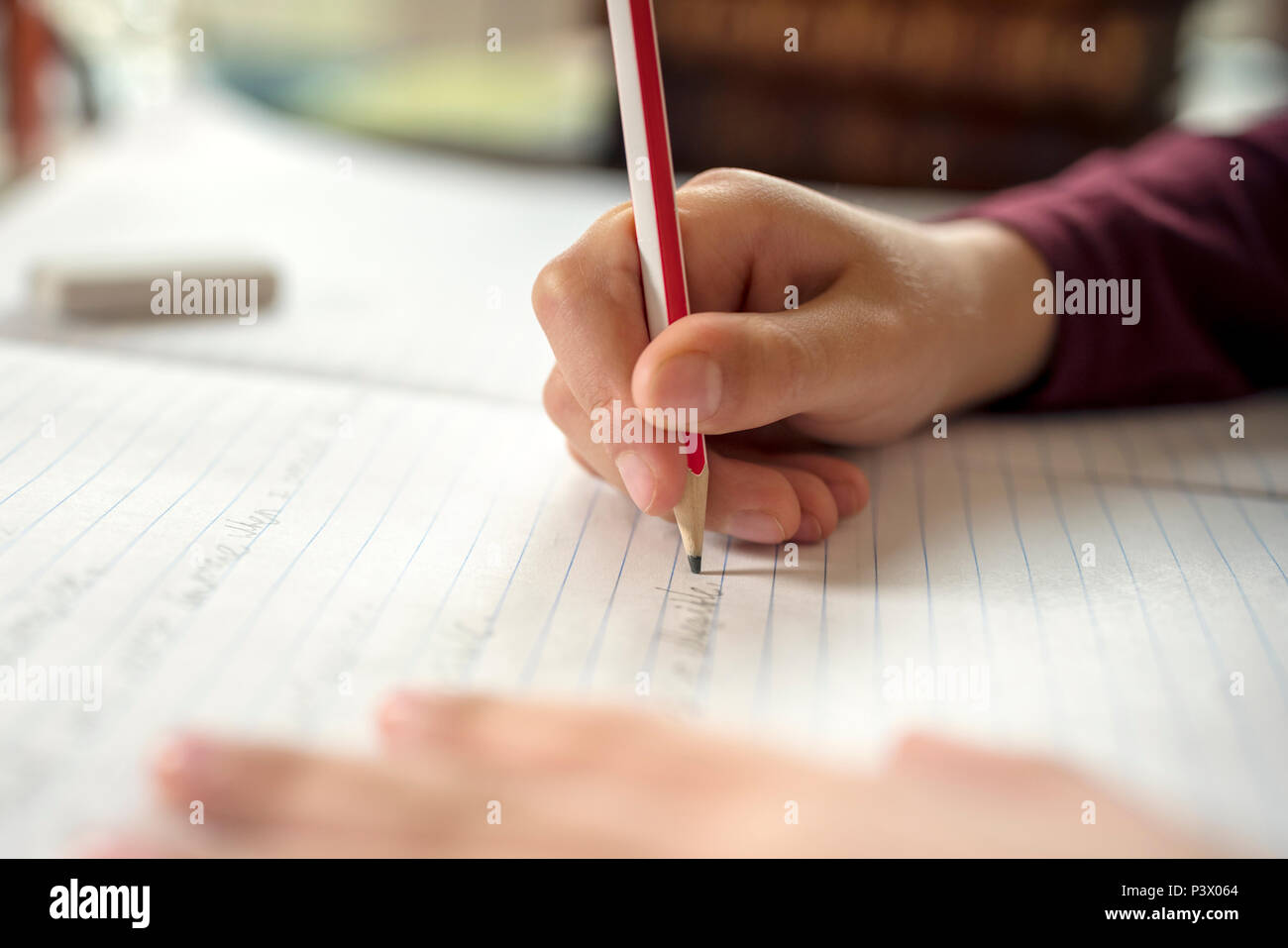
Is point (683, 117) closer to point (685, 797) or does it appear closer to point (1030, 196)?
point (1030, 196)

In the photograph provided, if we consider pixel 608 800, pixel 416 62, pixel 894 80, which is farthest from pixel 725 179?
pixel 416 62

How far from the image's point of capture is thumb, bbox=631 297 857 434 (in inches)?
14.1

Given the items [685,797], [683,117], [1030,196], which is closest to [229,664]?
[685,797]

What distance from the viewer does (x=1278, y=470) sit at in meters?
0.49

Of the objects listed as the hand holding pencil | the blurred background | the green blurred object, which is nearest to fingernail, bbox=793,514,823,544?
the hand holding pencil

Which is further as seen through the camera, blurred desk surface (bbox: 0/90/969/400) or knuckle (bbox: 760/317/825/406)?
blurred desk surface (bbox: 0/90/969/400)

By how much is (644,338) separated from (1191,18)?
1232 millimetres

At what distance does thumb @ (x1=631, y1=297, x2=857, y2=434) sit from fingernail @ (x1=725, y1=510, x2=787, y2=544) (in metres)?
0.04

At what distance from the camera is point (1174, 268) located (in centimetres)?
58

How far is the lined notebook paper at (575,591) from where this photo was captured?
296mm

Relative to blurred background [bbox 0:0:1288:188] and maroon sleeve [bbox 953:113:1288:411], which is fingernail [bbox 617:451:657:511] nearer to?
maroon sleeve [bbox 953:113:1288:411]

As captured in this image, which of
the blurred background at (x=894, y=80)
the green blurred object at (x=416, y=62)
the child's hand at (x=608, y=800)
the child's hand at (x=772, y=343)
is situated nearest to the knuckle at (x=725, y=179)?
the child's hand at (x=772, y=343)
